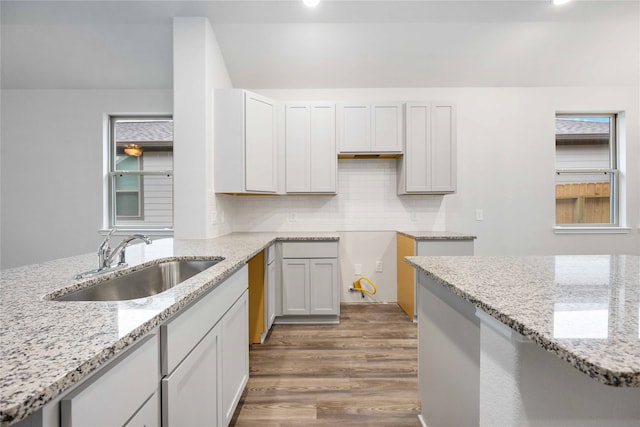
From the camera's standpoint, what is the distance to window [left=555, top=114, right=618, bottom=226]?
12.6 feet

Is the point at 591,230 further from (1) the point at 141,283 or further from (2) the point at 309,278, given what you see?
(1) the point at 141,283

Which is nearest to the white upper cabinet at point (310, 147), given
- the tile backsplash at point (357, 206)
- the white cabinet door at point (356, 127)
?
the white cabinet door at point (356, 127)

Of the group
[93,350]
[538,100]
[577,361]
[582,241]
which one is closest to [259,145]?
[93,350]

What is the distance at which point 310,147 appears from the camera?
3.38 m

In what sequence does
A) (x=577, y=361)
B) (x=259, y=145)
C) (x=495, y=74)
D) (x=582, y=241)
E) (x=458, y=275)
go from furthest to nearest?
(x=582, y=241) < (x=495, y=74) < (x=259, y=145) < (x=458, y=275) < (x=577, y=361)

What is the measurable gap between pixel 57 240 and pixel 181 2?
10.5 feet

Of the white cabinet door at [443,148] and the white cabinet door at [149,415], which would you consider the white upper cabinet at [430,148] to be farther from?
the white cabinet door at [149,415]

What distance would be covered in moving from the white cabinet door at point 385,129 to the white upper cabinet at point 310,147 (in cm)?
45

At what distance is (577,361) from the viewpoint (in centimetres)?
51

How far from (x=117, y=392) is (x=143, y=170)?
385 cm

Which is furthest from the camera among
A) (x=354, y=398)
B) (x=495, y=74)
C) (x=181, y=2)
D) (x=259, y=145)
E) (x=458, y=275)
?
(x=495, y=74)

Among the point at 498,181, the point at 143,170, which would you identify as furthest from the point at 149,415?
the point at 498,181

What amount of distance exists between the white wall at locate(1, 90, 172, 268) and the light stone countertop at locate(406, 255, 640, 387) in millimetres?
3924

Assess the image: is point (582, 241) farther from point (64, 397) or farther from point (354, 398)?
point (64, 397)
